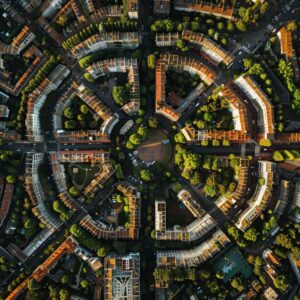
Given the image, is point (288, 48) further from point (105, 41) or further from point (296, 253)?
point (296, 253)

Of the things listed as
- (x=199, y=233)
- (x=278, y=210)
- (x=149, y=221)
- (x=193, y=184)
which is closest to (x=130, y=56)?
(x=193, y=184)

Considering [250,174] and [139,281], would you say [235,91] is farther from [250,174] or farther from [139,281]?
[139,281]

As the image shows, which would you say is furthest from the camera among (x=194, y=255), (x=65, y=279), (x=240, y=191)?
(x=240, y=191)

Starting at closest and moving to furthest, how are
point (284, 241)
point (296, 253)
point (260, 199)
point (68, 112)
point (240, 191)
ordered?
point (296, 253) < point (284, 241) < point (68, 112) < point (260, 199) < point (240, 191)

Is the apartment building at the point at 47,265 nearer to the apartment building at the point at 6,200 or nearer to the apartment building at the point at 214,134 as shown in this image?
the apartment building at the point at 6,200

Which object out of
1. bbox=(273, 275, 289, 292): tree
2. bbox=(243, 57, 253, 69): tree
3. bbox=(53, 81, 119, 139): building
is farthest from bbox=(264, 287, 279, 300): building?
bbox=(243, 57, 253, 69): tree

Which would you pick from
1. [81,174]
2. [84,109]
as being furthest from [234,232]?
[84,109]

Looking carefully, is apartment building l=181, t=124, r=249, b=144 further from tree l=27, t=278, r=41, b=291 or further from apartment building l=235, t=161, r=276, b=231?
tree l=27, t=278, r=41, b=291
